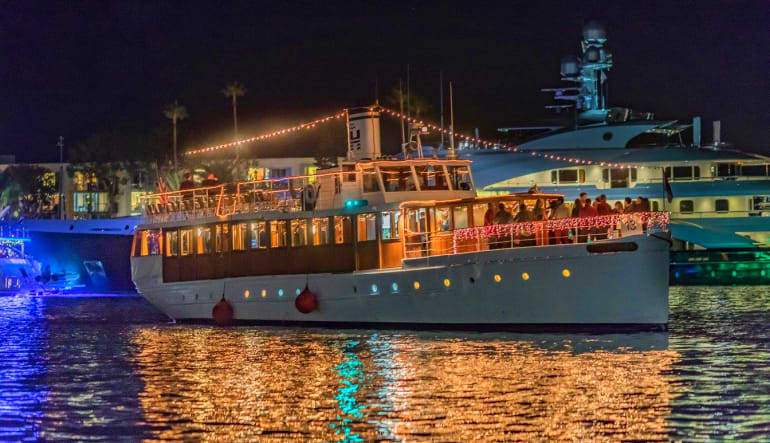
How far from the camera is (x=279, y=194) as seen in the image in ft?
134

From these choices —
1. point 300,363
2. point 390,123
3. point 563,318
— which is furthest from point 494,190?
point 300,363

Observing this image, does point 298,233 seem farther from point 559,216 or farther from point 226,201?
point 559,216

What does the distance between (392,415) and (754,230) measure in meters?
50.3

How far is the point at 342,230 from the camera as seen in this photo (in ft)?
125

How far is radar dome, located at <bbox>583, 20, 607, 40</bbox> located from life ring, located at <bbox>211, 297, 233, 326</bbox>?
136 feet

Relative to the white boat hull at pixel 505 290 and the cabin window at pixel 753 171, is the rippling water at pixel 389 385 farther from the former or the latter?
the cabin window at pixel 753 171

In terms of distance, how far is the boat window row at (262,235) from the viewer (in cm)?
3744

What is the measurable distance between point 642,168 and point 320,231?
3679 cm

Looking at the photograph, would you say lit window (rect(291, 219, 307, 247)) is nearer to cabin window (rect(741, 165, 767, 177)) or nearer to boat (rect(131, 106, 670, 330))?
boat (rect(131, 106, 670, 330))

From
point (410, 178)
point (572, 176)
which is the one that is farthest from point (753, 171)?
point (410, 178)

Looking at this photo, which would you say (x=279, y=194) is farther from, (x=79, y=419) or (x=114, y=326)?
(x=79, y=419)

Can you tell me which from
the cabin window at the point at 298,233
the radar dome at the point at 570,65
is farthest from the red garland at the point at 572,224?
the radar dome at the point at 570,65

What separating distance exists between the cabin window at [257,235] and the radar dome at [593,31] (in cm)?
4068

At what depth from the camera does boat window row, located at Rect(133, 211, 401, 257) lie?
37.4 metres
